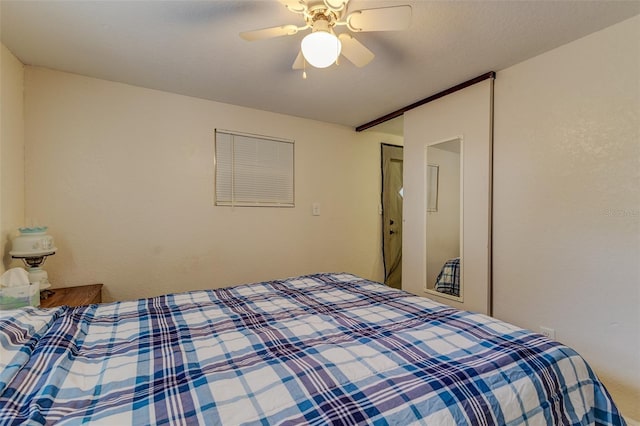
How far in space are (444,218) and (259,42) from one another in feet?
6.76

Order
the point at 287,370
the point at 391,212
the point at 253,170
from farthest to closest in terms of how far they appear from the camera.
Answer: the point at 391,212
the point at 253,170
the point at 287,370

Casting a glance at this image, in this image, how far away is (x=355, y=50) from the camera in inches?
62.1

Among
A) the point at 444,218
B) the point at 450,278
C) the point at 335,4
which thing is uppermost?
the point at 335,4

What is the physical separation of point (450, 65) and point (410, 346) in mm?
2007

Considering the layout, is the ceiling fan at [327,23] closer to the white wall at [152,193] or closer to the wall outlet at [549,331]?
the white wall at [152,193]

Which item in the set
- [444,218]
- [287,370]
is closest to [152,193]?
[287,370]

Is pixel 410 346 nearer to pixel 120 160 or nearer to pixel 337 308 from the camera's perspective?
pixel 337 308

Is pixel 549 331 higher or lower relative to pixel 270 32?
lower

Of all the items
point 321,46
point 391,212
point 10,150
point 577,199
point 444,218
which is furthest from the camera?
point 391,212

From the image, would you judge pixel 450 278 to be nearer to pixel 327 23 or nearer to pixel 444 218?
pixel 444 218

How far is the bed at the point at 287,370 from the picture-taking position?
731mm

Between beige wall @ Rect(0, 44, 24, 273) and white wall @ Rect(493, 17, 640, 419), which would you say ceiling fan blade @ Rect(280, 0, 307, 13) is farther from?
beige wall @ Rect(0, 44, 24, 273)

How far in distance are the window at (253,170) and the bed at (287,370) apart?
1.62 metres

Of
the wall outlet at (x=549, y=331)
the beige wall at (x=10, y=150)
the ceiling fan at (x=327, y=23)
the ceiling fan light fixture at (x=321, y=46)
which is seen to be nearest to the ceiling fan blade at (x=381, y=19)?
the ceiling fan at (x=327, y=23)
